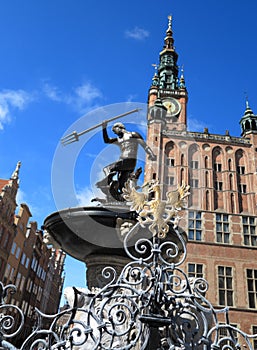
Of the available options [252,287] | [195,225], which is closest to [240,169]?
[195,225]

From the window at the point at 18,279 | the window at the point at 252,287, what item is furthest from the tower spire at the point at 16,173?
the window at the point at 252,287

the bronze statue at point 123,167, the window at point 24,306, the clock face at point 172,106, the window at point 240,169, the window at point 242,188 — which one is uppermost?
the clock face at point 172,106

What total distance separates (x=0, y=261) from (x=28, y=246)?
7.26m

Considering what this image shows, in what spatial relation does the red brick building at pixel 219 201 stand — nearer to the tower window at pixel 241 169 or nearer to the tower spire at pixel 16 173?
the tower window at pixel 241 169

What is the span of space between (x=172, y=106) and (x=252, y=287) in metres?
19.6

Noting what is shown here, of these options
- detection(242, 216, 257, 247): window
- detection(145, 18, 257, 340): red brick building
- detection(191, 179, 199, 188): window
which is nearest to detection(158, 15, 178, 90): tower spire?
detection(145, 18, 257, 340): red brick building

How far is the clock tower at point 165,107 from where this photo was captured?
75.5 feet

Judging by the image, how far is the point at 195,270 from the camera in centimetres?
1897

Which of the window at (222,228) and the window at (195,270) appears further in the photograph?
the window at (222,228)

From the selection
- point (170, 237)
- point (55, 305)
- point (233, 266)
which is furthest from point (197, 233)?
point (55, 305)

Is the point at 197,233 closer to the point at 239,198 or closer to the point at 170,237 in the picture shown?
the point at 239,198

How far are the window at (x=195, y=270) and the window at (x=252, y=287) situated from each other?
283cm

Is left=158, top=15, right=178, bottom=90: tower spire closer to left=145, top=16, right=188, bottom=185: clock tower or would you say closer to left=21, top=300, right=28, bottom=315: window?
left=145, top=16, right=188, bottom=185: clock tower

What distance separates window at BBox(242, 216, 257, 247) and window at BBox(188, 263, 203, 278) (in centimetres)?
362
